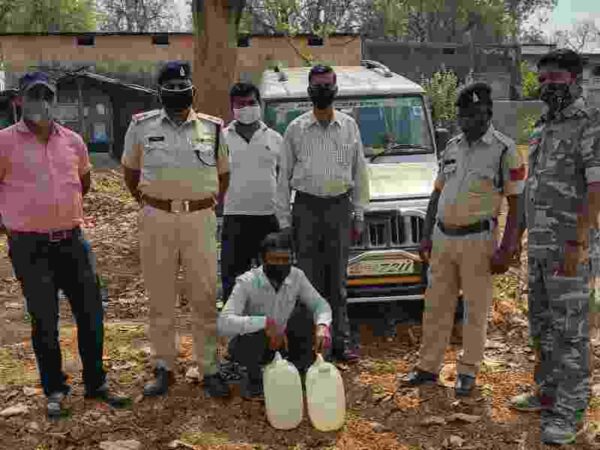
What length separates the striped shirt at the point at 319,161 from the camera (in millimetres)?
5188

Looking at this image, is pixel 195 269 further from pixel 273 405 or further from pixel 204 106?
pixel 204 106

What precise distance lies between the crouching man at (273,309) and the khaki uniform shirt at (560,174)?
4.38 feet

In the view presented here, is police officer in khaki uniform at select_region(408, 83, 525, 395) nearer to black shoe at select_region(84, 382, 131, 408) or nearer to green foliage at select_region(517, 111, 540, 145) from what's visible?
black shoe at select_region(84, 382, 131, 408)

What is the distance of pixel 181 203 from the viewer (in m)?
4.56

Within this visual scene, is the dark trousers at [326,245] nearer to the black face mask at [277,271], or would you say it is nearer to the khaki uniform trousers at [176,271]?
the black face mask at [277,271]

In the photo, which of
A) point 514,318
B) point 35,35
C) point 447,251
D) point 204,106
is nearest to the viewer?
point 447,251

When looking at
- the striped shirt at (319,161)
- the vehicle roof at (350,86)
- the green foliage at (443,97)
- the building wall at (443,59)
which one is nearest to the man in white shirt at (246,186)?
the striped shirt at (319,161)

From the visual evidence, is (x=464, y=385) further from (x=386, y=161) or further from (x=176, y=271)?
(x=386, y=161)

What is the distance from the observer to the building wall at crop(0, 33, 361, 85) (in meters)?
21.7

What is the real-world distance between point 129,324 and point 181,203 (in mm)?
2660

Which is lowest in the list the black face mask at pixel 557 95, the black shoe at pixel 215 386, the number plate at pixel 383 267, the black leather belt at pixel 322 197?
the black shoe at pixel 215 386

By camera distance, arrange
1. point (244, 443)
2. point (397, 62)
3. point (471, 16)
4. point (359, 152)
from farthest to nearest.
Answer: point (471, 16)
point (397, 62)
point (359, 152)
point (244, 443)

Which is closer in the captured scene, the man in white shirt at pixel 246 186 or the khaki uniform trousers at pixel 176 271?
the khaki uniform trousers at pixel 176 271

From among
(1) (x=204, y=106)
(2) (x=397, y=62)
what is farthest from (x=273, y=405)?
(2) (x=397, y=62)
